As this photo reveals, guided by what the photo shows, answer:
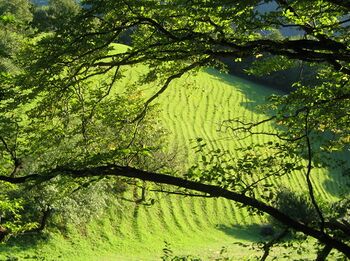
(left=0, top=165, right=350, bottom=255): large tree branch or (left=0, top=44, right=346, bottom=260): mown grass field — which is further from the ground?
(left=0, top=44, right=346, bottom=260): mown grass field

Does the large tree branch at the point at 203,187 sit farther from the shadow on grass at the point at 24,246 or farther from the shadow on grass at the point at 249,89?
the shadow on grass at the point at 249,89

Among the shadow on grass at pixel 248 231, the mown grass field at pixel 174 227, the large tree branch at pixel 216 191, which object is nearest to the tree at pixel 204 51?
the large tree branch at pixel 216 191

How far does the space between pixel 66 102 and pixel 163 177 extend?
3945mm

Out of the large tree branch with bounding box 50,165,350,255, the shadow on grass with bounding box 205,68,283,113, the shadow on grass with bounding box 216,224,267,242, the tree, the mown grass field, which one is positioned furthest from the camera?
the shadow on grass with bounding box 205,68,283,113

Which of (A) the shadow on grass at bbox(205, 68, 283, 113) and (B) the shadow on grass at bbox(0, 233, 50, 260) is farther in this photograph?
(A) the shadow on grass at bbox(205, 68, 283, 113)

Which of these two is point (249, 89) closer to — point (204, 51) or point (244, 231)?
point (244, 231)

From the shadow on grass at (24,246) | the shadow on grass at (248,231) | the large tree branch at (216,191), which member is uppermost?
the shadow on grass at (248,231)

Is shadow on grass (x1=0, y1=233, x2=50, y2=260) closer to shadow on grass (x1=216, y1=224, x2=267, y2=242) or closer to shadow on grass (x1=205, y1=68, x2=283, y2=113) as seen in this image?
shadow on grass (x1=216, y1=224, x2=267, y2=242)

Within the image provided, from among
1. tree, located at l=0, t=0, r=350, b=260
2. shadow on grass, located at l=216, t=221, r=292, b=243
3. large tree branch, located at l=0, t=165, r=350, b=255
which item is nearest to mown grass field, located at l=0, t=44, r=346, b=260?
shadow on grass, located at l=216, t=221, r=292, b=243

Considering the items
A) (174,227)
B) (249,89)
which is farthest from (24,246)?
(249,89)

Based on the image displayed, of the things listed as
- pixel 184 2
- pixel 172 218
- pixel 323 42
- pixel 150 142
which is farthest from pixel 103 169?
pixel 172 218

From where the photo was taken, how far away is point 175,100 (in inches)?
2483

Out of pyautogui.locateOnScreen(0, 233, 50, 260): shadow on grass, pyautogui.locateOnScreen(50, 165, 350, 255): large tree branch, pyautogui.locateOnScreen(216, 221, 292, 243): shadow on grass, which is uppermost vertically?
pyautogui.locateOnScreen(216, 221, 292, 243): shadow on grass

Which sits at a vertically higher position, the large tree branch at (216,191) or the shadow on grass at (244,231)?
the shadow on grass at (244,231)
